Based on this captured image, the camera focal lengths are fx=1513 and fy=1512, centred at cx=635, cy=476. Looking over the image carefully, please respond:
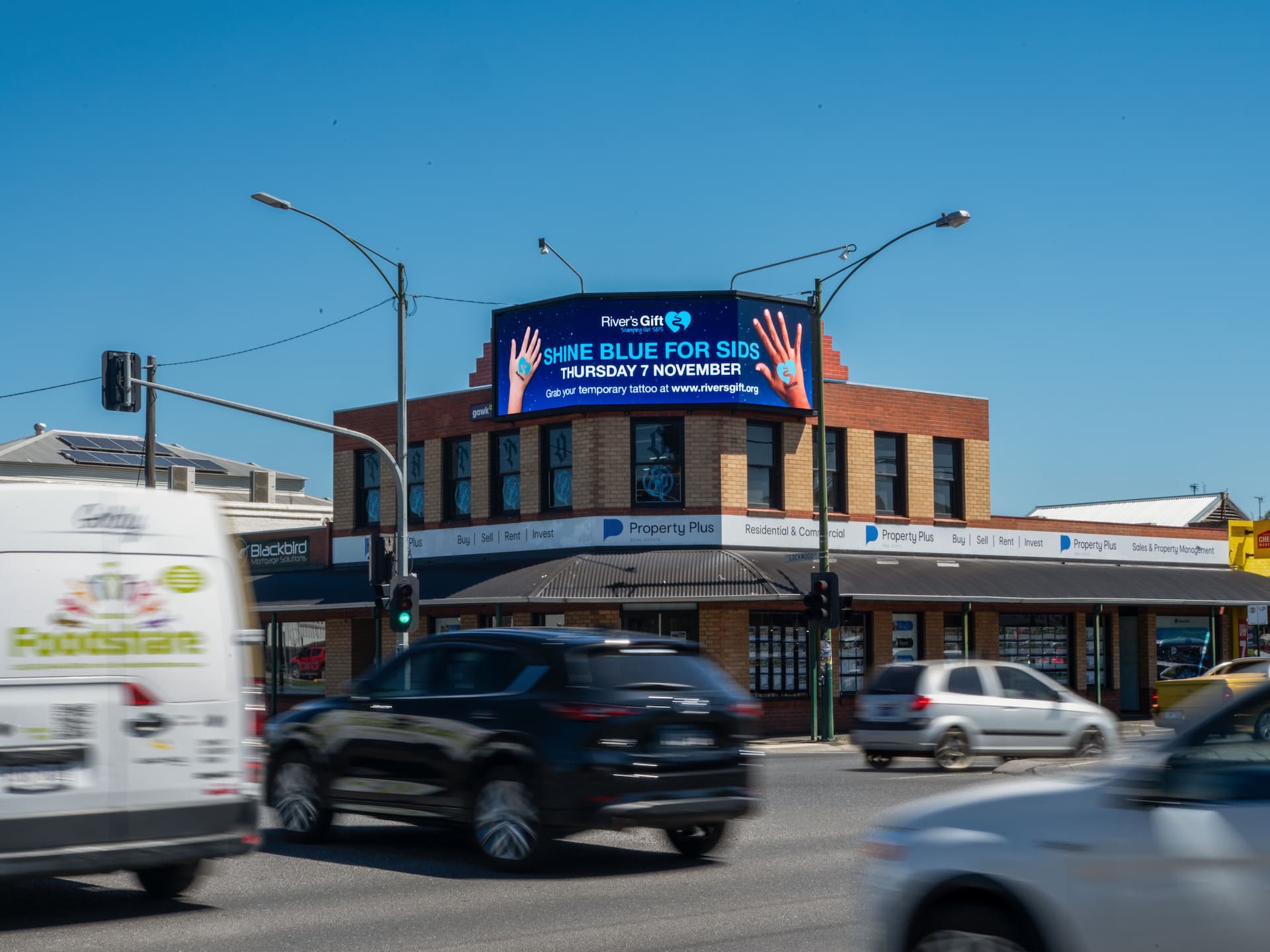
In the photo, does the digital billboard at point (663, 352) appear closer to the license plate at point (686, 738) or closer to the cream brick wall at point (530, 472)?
the cream brick wall at point (530, 472)

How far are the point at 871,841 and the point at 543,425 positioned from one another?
24985mm

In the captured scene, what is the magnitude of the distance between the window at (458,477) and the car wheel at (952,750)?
14736 mm

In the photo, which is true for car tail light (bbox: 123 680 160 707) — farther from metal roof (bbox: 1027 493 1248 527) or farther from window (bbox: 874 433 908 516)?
metal roof (bbox: 1027 493 1248 527)

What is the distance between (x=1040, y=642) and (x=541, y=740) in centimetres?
2630

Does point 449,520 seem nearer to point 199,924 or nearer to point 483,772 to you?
point 483,772

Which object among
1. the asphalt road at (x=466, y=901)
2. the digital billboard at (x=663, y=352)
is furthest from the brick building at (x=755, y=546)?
the asphalt road at (x=466, y=901)

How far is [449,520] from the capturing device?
32625 millimetres

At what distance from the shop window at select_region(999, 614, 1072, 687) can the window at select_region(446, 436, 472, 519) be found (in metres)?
12.3

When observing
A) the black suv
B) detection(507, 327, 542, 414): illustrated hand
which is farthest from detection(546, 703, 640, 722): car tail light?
detection(507, 327, 542, 414): illustrated hand

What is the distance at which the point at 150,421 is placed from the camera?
33.1 meters

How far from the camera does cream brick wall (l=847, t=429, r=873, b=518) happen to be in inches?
1244

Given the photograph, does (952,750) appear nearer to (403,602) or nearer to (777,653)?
(403,602)

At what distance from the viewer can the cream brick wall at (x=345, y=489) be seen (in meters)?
35.1

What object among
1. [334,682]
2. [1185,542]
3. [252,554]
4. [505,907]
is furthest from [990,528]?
[505,907]
